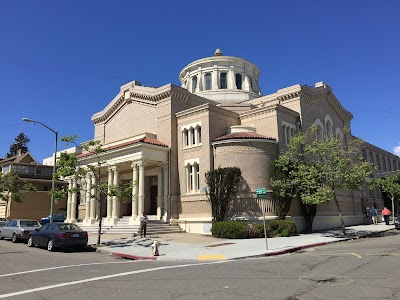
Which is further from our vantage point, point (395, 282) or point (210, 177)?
point (210, 177)

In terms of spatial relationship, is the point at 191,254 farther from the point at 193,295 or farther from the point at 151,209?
the point at 151,209

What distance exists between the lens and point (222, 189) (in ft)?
78.2

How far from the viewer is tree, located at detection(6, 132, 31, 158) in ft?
253

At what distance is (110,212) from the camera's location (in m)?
27.6

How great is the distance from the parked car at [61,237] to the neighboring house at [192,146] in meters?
5.74

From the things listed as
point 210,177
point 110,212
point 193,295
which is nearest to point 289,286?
point 193,295

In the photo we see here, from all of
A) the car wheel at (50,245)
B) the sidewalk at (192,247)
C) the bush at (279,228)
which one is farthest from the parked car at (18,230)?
the bush at (279,228)

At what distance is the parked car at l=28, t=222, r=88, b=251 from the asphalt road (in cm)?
402

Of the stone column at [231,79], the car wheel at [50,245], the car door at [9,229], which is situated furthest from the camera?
the stone column at [231,79]

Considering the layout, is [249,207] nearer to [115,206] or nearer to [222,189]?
[222,189]

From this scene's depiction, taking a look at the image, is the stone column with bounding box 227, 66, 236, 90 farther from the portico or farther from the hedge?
the hedge

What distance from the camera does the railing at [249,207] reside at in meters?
23.9

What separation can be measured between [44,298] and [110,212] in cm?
2039

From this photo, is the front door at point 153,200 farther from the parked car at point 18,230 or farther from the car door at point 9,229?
the car door at point 9,229
